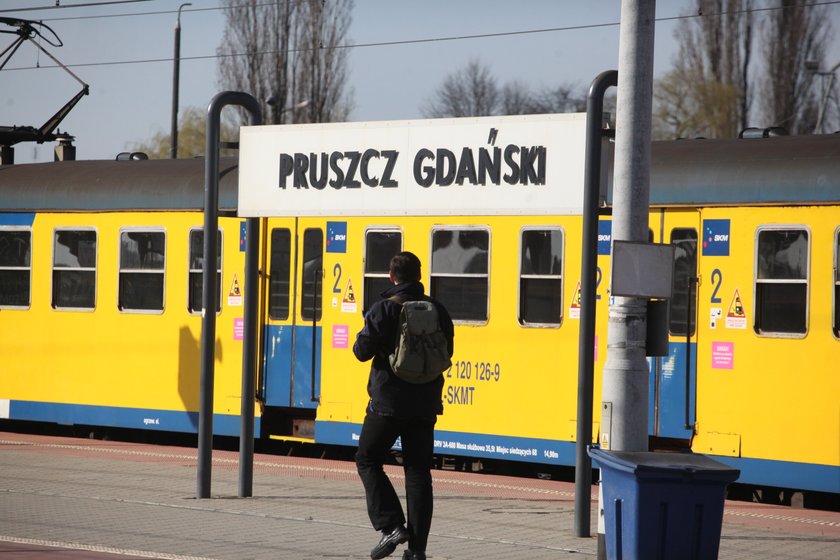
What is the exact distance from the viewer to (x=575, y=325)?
1355 centimetres

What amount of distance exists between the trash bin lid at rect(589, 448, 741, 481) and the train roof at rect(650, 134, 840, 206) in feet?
17.0

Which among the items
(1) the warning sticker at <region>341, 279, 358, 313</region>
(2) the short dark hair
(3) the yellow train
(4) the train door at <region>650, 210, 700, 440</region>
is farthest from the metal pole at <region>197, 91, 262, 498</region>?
A: (4) the train door at <region>650, 210, 700, 440</region>

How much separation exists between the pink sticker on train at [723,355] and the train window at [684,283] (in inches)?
10.2

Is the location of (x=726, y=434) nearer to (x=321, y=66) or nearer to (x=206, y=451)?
(x=206, y=451)

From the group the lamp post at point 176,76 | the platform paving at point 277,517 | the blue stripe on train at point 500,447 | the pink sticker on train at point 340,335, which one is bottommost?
the platform paving at point 277,517

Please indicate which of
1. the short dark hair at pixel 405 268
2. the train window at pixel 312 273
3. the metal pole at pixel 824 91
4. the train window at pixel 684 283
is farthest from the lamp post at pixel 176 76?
the short dark hair at pixel 405 268

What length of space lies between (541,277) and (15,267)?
727 centimetres

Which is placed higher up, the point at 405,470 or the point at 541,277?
the point at 541,277

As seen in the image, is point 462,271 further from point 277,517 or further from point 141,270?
point 141,270

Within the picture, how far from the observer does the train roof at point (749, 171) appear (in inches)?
492

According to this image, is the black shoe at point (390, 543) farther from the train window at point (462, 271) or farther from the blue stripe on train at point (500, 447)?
the train window at point (462, 271)

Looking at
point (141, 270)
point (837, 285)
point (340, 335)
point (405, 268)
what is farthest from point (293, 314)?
point (405, 268)

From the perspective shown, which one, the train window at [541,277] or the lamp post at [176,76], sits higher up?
the lamp post at [176,76]

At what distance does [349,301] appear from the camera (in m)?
15.1
